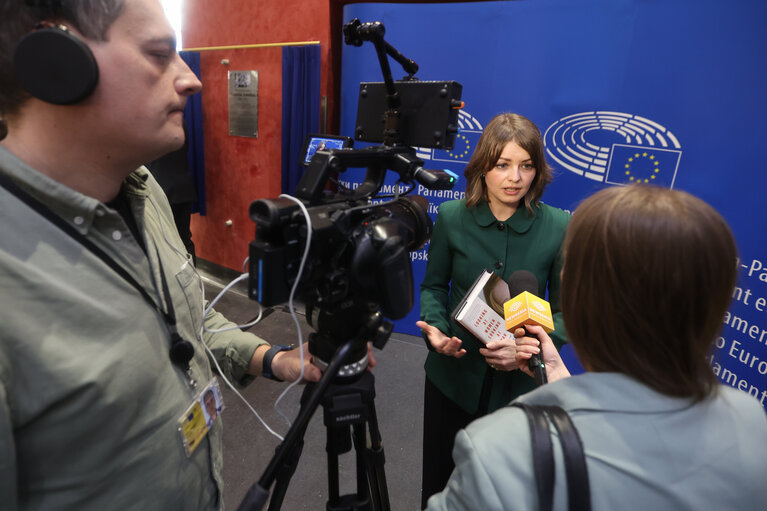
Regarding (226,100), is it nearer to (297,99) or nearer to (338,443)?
(297,99)

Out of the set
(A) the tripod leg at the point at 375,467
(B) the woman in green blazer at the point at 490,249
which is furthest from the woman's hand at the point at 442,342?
(A) the tripod leg at the point at 375,467

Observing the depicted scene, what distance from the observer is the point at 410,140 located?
987 millimetres

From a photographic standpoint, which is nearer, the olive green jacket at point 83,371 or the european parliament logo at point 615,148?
the olive green jacket at point 83,371

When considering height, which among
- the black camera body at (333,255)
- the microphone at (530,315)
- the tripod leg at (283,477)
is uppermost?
the black camera body at (333,255)

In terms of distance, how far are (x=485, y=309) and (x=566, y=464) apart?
25.0 inches

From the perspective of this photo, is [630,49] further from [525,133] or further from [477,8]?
[525,133]

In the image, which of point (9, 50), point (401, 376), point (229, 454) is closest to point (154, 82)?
point (9, 50)

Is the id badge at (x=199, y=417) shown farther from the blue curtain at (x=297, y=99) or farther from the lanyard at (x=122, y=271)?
the blue curtain at (x=297, y=99)

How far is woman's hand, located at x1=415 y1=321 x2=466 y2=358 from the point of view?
116 centimetres

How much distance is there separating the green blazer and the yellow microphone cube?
0.24m

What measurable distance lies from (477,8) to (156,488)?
9.20 ft

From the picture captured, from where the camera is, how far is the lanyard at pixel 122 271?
1.85 ft

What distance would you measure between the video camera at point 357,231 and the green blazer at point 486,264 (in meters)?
0.43

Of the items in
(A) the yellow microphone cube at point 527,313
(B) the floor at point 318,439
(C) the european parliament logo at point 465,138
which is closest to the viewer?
(A) the yellow microphone cube at point 527,313
